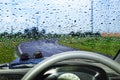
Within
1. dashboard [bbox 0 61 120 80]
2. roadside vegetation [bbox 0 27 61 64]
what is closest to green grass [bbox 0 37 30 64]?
roadside vegetation [bbox 0 27 61 64]

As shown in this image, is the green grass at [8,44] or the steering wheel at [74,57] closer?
the steering wheel at [74,57]

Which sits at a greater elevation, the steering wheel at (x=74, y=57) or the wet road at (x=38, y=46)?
the steering wheel at (x=74, y=57)

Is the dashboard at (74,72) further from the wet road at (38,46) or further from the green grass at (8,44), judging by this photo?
the wet road at (38,46)

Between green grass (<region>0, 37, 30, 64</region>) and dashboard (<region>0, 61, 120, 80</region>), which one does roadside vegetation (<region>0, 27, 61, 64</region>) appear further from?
dashboard (<region>0, 61, 120, 80</region>)

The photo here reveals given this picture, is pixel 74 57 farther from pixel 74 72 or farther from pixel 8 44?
pixel 8 44

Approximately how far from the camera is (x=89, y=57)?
6.08 ft

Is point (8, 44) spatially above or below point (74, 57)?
below

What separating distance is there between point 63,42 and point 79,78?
2.91 m

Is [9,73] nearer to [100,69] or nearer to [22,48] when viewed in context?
[100,69]

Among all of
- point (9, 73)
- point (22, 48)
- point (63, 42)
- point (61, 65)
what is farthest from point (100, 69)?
point (22, 48)

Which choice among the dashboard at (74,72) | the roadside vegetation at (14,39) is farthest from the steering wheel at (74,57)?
the roadside vegetation at (14,39)

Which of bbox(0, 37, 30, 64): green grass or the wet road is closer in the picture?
bbox(0, 37, 30, 64): green grass

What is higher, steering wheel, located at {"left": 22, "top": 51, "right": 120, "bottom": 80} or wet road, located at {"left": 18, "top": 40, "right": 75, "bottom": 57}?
steering wheel, located at {"left": 22, "top": 51, "right": 120, "bottom": 80}

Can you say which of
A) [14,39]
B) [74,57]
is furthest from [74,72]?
[14,39]
